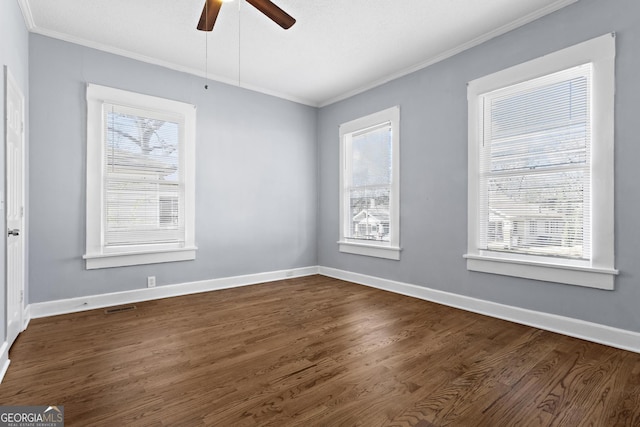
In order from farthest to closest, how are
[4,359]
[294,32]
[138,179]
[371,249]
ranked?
[371,249] < [138,179] < [294,32] < [4,359]

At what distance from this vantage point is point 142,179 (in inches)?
151

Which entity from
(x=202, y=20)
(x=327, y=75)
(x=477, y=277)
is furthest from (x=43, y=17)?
(x=477, y=277)

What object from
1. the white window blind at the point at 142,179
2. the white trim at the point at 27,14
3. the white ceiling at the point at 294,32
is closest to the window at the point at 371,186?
the white ceiling at the point at 294,32

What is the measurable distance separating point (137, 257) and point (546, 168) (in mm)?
4379

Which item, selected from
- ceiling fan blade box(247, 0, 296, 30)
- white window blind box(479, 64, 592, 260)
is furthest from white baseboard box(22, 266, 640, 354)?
ceiling fan blade box(247, 0, 296, 30)

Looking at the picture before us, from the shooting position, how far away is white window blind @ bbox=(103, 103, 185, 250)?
12.0 feet

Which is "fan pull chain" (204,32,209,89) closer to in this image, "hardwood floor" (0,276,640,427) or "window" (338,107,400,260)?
"window" (338,107,400,260)

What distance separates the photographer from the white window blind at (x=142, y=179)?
3668 mm

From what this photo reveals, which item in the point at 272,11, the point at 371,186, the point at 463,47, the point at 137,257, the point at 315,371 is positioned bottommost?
the point at 315,371

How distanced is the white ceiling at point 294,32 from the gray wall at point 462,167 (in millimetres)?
219

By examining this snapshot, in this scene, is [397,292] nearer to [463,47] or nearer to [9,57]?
[463,47]

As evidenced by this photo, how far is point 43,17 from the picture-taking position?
3.07 meters

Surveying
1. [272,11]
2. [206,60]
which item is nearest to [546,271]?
[272,11]

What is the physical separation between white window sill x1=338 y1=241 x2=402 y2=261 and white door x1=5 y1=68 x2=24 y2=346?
373cm
